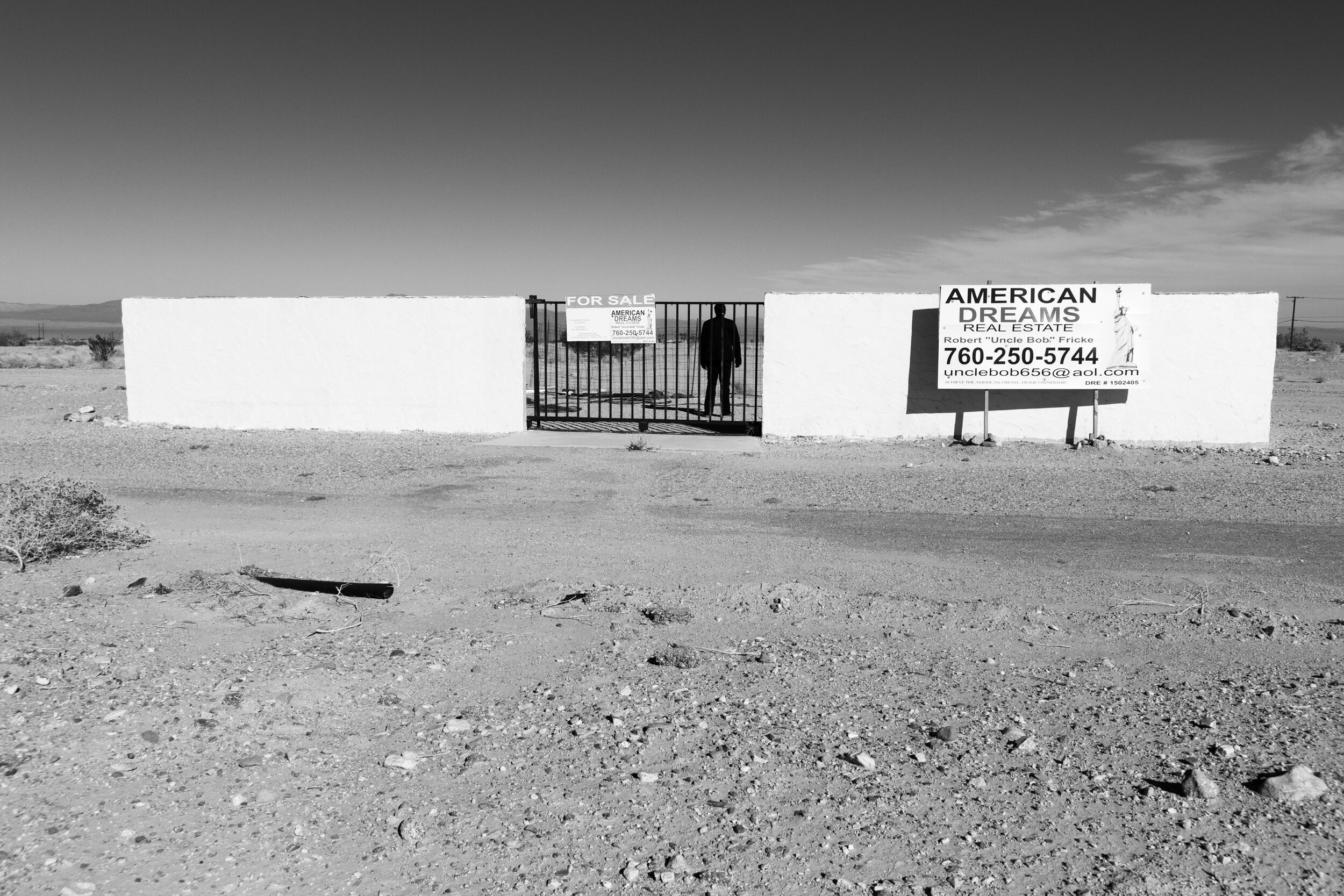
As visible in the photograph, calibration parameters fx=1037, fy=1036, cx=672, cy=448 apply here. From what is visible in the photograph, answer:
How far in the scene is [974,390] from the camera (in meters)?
15.4

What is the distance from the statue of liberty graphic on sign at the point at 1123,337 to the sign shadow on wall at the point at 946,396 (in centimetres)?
70


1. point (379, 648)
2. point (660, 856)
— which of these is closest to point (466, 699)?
point (379, 648)

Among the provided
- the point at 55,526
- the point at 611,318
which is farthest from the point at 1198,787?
the point at 611,318

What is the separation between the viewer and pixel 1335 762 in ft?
14.3

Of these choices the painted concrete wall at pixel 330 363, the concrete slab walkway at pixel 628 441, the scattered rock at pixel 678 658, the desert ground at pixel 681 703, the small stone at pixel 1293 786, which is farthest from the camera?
the painted concrete wall at pixel 330 363

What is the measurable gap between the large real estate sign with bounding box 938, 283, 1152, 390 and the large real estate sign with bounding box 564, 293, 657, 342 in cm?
461

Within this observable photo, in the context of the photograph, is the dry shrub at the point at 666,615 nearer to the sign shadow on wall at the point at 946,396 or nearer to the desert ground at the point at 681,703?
the desert ground at the point at 681,703

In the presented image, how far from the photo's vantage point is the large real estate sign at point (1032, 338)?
586 inches

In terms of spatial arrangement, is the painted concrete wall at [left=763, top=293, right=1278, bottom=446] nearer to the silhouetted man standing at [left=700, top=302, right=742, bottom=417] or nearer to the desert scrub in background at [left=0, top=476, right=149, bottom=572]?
the silhouetted man standing at [left=700, top=302, right=742, bottom=417]

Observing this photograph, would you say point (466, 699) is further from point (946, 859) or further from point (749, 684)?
point (946, 859)

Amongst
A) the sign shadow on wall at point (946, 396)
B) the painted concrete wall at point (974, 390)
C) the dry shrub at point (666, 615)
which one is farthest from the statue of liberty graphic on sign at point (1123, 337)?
the dry shrub at point (666, 615)

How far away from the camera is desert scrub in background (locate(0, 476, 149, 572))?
7.59 metres

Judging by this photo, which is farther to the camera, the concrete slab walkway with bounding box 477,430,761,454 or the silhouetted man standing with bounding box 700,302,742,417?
the silhouetted man standing with bounding box 700,302,742,417

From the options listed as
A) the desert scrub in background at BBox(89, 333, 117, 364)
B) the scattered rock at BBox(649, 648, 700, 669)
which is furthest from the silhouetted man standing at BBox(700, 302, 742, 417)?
the desert scrub in background at BBox(89, 333, 117, 364)
